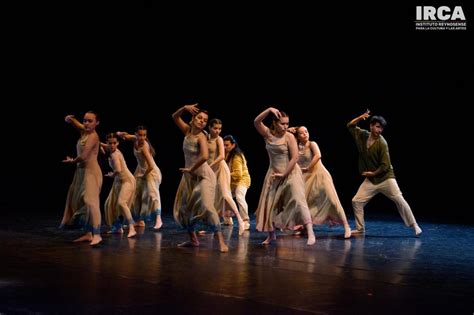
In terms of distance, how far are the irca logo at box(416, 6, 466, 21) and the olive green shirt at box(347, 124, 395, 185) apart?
4.28 metres

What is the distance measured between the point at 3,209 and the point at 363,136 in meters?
6.31

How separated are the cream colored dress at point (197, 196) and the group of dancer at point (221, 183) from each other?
11mm

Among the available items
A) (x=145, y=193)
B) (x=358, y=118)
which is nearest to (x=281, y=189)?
(x=358, y=118)

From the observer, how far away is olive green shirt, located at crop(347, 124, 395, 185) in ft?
32.3

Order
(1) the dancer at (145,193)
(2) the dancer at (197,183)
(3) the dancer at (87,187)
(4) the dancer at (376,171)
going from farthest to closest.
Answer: (1) the dancer at (145,193)
(4) the dancer at (376,171)
(3) the dancer at (87,187)
(2) the dancer at (197,183)

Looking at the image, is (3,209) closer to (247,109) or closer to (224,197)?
(224,197)

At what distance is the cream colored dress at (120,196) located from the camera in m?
9.54

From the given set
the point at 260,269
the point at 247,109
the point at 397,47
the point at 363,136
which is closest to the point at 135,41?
the point at 247,109

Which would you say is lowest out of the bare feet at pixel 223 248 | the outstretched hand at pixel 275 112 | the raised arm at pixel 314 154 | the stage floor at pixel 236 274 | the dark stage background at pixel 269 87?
the stage floor at pixel 236 274

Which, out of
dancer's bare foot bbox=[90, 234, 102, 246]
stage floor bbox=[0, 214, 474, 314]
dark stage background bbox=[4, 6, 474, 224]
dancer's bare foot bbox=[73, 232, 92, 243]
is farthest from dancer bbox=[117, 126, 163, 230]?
dark stage background bbox=[4, 6, 474, 224]

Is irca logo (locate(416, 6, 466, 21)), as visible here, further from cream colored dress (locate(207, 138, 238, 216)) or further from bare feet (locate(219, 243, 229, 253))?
bare feet (locate(219, 243, 229, 253))

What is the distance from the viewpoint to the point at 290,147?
8625mm

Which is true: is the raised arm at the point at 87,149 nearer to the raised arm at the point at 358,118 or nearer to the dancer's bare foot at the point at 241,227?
the dancer's bare foot at the point at 241,227

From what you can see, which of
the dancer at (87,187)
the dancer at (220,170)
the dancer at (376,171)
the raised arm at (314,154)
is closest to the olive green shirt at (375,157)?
the dancer at (376,171)
